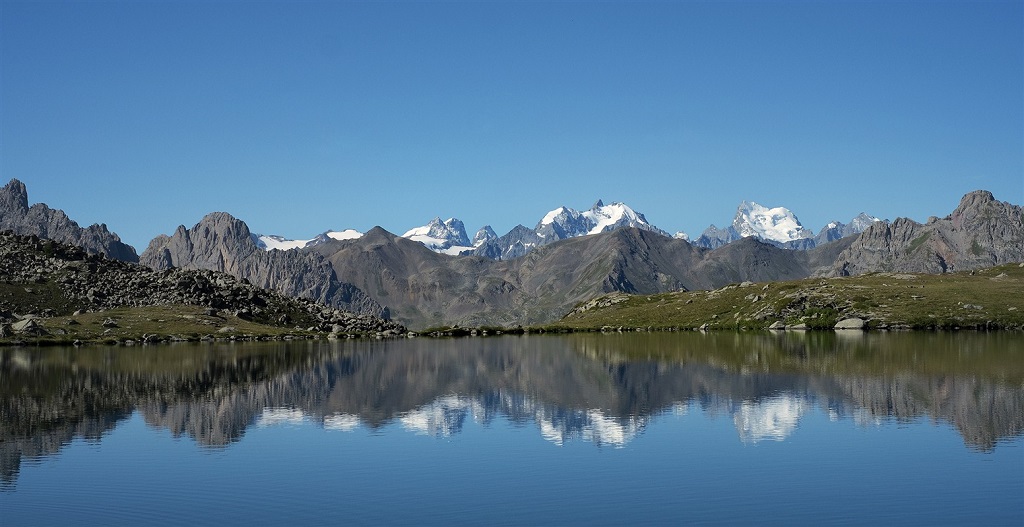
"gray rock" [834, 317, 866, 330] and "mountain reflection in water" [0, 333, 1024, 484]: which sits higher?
"gray rock" [834, 317, 866, 330]

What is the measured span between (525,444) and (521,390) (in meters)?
31.6

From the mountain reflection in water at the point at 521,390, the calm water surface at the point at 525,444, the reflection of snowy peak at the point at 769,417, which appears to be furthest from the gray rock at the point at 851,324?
the reflection of snowy peak at the point at 769,417

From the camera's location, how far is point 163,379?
3912 inches

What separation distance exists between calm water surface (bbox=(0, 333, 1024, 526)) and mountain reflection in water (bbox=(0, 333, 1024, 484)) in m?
0.41

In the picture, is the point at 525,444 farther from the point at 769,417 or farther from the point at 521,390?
the point at 521,390

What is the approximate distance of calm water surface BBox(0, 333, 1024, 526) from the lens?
3925 centimetres

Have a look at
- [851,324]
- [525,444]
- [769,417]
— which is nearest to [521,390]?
[769,417]

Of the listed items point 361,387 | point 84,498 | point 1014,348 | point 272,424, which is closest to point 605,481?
point 84,498

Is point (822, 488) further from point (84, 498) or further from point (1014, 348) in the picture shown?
point (1014, 348)

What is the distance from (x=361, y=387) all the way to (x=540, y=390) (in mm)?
18373

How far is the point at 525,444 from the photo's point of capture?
56.4 m

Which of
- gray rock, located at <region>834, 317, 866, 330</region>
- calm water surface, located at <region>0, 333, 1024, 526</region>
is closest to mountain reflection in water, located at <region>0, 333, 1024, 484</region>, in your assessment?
calm water surface, located at <region>0, 333, 1024, 526</region>

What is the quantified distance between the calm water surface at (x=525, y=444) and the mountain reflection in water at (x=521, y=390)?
1.35ft

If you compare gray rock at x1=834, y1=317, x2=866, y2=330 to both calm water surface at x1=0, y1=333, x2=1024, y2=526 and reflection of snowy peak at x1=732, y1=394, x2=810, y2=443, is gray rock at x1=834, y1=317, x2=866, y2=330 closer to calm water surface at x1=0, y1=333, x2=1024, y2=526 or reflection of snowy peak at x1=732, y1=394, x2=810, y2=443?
calm water surface at x1=0, y1=333, x2=1024, y2=526
